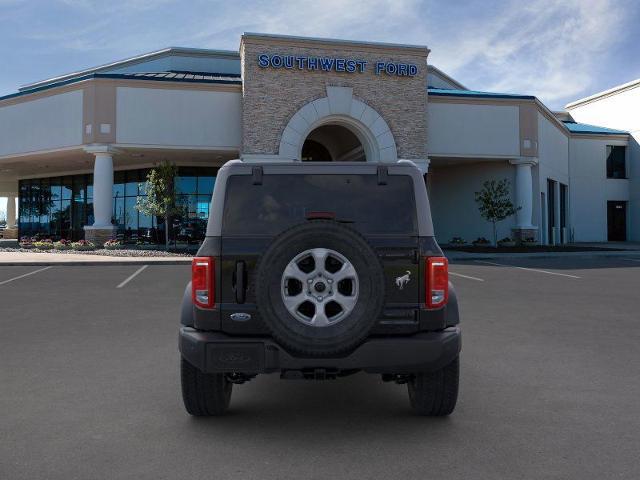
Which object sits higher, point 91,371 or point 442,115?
point 442,115

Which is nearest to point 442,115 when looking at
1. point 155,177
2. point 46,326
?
point 155,177

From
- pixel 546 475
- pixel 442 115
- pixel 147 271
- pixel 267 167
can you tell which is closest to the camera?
pixel 546 475

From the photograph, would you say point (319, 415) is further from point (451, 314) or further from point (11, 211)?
point (11, 211)

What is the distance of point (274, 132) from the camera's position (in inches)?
1016

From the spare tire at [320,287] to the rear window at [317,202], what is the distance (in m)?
0.38

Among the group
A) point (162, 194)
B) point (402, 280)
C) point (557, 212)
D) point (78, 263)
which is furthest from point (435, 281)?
point (557, 212)

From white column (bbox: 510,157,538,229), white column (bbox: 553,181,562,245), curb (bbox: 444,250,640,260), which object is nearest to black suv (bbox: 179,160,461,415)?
curb (bbox: 444,250,640,260)

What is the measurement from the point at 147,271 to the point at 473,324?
1205cm

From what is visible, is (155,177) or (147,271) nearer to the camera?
(147,271)

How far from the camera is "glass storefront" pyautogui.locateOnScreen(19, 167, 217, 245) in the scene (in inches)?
1272

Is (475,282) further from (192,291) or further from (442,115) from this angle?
(442,115)

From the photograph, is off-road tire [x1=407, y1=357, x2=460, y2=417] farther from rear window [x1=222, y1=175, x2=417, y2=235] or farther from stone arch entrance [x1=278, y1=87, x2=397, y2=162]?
stone arch entrance [x1=278, y1=87, x2=397, y2=162]

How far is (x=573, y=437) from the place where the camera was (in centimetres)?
388

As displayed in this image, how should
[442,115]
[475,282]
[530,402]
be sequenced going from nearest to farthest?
[530,402]
[475,282]
[442,115]
